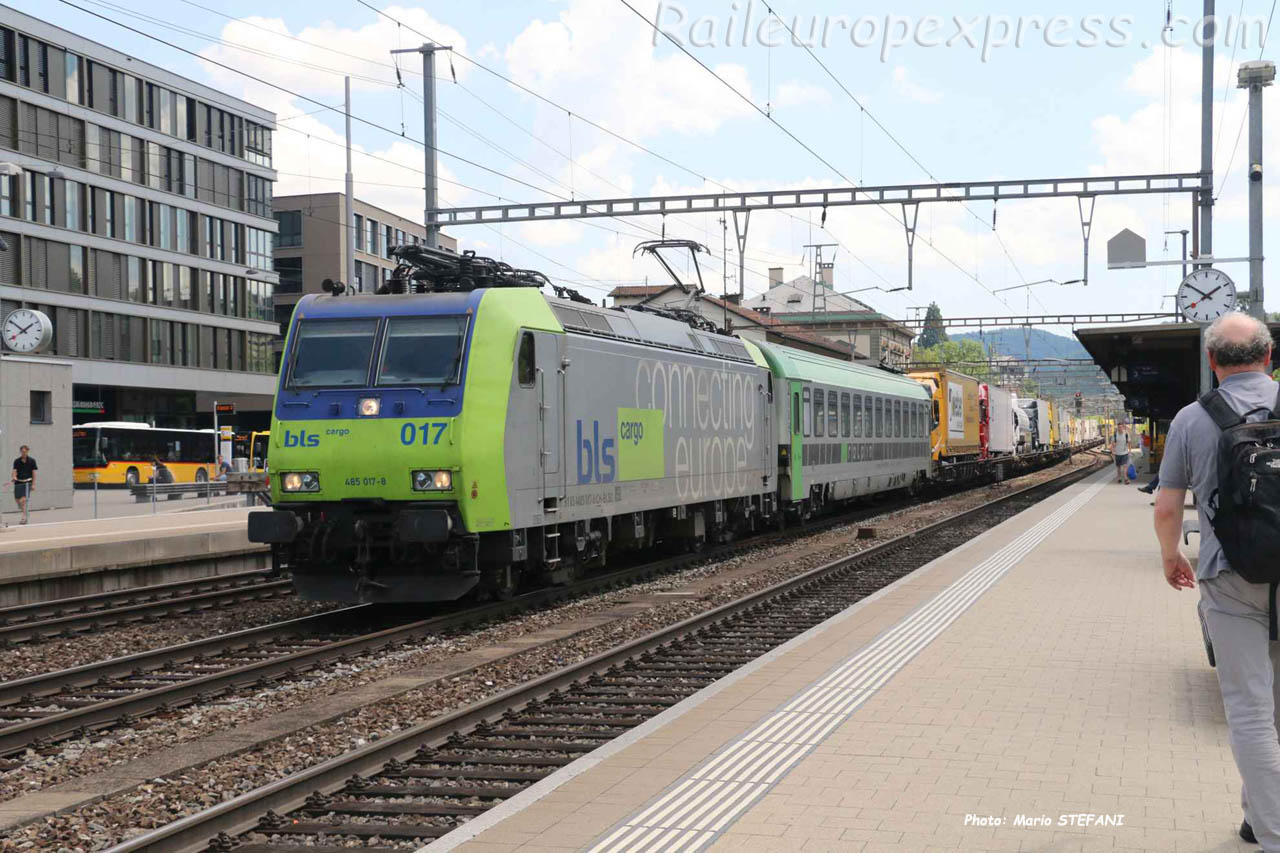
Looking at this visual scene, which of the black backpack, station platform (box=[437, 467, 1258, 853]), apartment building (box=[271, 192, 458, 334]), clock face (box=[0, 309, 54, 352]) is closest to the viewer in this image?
the black backpack

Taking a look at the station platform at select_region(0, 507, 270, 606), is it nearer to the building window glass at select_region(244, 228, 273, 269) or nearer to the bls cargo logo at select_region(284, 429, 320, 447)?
the bls cargo logo at select_region(284, 429, 320, 447)

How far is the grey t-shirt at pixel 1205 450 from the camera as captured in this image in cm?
471

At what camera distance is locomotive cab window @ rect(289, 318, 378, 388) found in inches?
512

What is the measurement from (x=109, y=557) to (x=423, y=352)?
7.22 metres

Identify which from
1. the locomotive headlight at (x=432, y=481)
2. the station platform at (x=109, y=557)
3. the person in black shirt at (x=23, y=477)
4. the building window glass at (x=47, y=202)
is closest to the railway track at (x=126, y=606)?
the station platform at (x=109, y=557)

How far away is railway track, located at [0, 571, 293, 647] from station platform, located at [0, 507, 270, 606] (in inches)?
43.4

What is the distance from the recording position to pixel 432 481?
12.3 meters

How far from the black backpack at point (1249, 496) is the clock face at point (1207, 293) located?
1258cm

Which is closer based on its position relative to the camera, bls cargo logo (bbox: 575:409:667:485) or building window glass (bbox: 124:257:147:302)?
bls cargo logo (bbox: 575:409:667:485)

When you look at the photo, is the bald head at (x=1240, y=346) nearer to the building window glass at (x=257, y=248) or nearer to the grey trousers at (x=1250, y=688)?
the grey trousers at (x=1250, y=688)

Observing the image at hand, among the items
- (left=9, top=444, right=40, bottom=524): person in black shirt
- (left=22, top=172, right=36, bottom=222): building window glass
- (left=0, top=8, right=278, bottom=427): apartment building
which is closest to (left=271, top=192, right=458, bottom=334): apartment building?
(left=0, top=8, right=278, bottom=427): apartment building

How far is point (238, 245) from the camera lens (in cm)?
6419
